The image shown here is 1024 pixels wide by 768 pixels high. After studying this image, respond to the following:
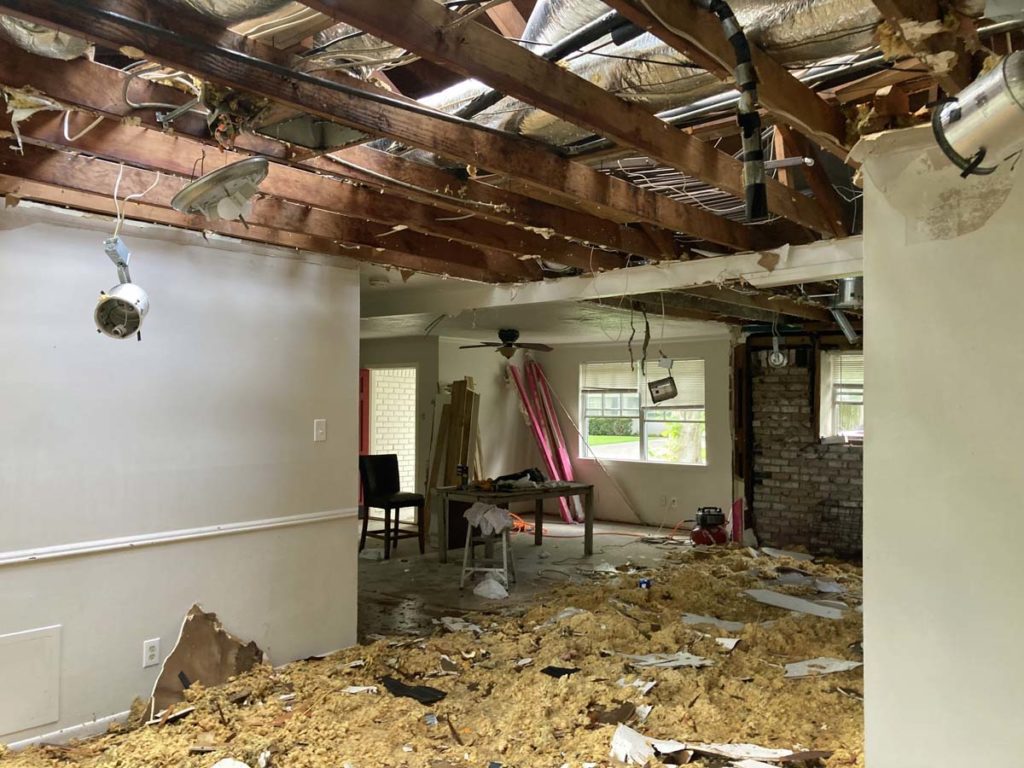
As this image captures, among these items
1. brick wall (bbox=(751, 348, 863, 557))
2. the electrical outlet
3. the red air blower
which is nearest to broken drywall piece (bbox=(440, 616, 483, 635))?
the electrical outlet

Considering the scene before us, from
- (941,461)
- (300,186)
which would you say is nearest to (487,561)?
(300,186)

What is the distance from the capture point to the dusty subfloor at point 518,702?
2826 mm

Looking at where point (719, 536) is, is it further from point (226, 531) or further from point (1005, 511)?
point (1005, 511)

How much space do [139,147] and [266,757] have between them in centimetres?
226

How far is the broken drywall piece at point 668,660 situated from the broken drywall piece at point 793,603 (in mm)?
1303

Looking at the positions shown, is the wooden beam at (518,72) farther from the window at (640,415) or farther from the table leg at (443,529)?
the window at (640,415)

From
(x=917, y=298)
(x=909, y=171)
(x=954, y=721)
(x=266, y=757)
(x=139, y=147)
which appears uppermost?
(x=139, y=147)

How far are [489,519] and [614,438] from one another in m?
3.81

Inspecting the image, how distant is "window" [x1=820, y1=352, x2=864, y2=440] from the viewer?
22.8ft

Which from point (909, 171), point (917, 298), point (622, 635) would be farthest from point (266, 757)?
point (909, 171)

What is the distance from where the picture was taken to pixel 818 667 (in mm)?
3688

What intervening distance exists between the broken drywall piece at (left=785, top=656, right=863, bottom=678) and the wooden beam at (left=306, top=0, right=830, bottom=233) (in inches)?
101

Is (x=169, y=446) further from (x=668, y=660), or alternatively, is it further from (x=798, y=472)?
(x=798, y=472)

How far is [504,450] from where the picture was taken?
29.7 ft
